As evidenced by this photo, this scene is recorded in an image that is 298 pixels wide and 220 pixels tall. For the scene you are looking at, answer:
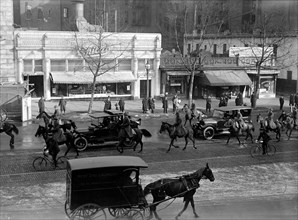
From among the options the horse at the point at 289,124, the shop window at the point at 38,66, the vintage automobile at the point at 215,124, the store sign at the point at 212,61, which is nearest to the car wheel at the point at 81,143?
the vintage automobile at the point at 215,124

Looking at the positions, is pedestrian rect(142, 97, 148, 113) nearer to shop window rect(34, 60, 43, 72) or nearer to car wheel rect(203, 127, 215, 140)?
car wheel rect(203, 127, 215, 140)

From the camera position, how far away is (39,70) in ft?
127

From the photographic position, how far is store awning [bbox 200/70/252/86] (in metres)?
41.8

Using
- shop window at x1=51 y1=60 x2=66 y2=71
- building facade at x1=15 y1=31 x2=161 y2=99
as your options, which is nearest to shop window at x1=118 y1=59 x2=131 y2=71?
building facade at x1=15 y1=31 x2=161 y2=99

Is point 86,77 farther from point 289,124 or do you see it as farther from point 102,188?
point 102,188

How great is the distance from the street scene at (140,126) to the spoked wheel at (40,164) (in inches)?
3.6

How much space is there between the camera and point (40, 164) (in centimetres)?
1827

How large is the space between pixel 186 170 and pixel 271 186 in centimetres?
347

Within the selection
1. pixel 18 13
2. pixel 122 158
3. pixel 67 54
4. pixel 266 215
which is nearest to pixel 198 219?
pixel 266 215

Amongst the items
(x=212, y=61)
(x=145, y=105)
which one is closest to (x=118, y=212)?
(x=145, y=105)

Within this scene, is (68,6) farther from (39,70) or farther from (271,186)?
(271,186)

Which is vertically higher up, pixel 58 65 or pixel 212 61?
pixel 212 61

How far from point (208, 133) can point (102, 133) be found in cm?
627

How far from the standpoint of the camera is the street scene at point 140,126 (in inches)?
464
